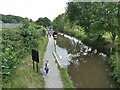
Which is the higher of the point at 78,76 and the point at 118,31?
the point at 118,31

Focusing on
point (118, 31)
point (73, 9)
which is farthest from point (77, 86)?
point (73, 9)

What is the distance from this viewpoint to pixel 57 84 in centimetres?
1512

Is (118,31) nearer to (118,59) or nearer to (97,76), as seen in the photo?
(118,59)

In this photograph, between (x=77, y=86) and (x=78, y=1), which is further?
(x=78, y=1)

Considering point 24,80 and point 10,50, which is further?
point 10,50

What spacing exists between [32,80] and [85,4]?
81.0 ft

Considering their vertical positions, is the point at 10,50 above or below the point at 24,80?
above

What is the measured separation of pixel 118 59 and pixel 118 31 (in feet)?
20.2

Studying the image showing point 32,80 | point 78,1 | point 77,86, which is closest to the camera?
point 32,80

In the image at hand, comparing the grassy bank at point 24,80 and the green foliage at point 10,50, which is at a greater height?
the green foliage at point 10,50

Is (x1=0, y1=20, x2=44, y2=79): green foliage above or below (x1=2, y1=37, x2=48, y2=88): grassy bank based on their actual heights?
above

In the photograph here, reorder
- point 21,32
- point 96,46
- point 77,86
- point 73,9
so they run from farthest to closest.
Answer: point 73,9
point 96,46
point 21,32
point 77,86

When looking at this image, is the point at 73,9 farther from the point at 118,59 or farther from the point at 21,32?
the point at 118,59

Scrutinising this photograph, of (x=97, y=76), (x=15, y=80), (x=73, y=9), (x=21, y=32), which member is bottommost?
(x=97, y=76)
